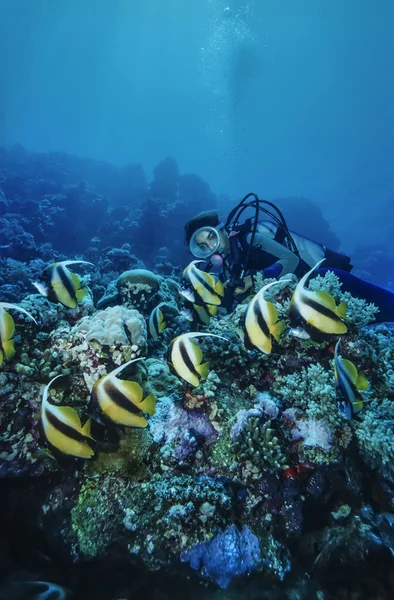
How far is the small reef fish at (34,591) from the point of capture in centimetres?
158

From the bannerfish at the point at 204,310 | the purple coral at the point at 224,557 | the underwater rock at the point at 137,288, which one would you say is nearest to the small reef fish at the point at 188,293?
the bannerfish at the point at 204,310

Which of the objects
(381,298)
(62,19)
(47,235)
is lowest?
(47,235)

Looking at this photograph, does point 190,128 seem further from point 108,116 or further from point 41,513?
point 41,513

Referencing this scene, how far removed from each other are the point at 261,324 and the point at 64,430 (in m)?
1.49

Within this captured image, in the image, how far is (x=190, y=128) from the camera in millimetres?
97562

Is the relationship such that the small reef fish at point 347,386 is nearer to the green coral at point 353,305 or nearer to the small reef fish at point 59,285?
the green coral at point 353,305

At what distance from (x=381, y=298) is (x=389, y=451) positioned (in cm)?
308

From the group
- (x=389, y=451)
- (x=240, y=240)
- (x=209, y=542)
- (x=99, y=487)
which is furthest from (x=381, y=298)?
(x=99, y=487)

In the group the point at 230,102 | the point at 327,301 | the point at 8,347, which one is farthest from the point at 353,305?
the point at 230,102

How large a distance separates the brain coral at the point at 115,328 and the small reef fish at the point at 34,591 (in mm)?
1761

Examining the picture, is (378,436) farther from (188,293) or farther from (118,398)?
(118,398)

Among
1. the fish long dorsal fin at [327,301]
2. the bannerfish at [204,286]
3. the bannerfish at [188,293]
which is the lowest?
the bannerfish at [188,293]

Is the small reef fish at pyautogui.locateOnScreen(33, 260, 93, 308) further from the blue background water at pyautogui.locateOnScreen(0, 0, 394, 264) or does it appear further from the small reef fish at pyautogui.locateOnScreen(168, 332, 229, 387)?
the blue background water at pyautogui.locateOnScreen(0, 0, 394, 264)

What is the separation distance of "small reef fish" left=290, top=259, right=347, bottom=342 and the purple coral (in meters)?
1.67
